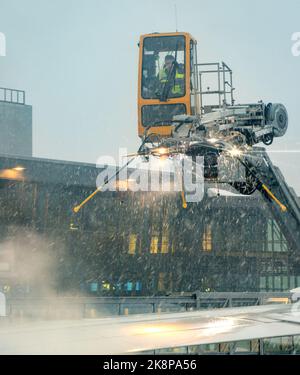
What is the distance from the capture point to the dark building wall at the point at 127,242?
33750 mm

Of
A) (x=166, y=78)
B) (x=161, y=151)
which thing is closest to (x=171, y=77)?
(x=166, y=78)

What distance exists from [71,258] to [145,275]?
4554 mm

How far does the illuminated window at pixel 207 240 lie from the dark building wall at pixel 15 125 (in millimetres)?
49083

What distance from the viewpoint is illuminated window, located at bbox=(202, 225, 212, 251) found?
3791 cm

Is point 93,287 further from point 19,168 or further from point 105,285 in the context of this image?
point 19,168

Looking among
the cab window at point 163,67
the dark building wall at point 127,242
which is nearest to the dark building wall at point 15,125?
the dark building wall at point 127,242

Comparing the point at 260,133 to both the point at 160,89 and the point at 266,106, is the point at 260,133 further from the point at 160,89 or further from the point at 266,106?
the point at 160,89

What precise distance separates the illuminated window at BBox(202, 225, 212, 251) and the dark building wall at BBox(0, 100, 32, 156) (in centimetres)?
4908

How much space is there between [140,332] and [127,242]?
31.6 m

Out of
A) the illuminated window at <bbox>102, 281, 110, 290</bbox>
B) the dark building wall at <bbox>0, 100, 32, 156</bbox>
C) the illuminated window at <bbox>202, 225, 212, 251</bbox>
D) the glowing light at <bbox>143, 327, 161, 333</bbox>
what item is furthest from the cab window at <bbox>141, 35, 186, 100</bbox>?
the dark building wall at <bbox>0, 100, 32, 156</bbox>

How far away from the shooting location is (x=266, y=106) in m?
10.9

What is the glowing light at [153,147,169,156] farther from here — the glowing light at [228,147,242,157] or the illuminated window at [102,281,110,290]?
the illuminated window at [102,281,110,290]

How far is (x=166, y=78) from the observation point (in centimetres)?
1368

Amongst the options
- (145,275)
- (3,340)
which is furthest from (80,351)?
(145,275)
